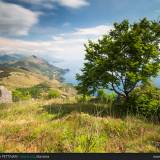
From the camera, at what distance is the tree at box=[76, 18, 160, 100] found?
9352mm

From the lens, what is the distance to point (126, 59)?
31.0 ft

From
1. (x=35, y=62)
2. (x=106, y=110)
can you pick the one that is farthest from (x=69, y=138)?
(x=35, y=62)

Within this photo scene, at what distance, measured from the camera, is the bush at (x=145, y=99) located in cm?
860

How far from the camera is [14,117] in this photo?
484 cm

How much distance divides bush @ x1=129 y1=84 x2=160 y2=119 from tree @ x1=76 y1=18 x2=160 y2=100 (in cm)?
30

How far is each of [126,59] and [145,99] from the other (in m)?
1.31

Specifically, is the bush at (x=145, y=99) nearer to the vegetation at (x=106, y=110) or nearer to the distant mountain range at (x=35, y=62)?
the vegetation at (x=106, y=110)

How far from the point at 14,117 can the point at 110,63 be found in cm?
516

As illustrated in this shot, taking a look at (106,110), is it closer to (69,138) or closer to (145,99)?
(145,99)

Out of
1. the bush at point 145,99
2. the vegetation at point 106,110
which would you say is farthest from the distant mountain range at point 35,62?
the bush at point 145,99

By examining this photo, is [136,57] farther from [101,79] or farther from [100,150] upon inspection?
[100,150]

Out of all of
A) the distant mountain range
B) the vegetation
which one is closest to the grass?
the vegetation

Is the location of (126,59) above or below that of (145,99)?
above

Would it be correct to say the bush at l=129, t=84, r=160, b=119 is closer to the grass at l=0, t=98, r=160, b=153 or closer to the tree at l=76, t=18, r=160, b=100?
the tree at l=76, t=18, r=160, b=100
